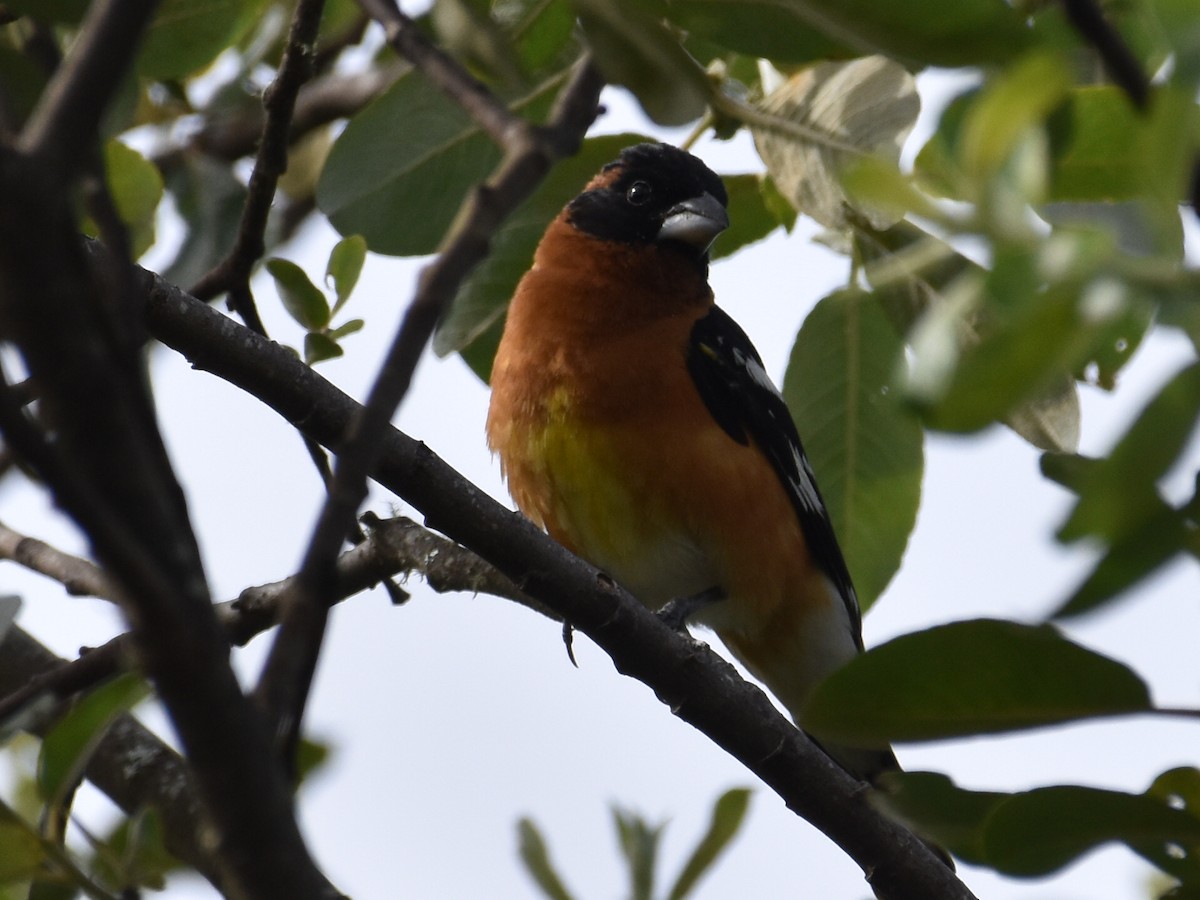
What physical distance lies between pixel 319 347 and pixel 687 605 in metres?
2.37

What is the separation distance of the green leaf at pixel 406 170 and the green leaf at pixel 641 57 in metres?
1.79

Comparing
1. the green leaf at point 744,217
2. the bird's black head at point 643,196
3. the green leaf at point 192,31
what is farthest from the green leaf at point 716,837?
the bird's black head at point 643,196

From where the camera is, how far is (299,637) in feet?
4.59

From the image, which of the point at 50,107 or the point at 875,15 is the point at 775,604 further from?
the point at 50,107

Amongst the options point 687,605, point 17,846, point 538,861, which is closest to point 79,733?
point 17,846

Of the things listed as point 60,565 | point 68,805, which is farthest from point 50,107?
point 60,565

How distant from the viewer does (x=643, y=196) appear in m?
5.89

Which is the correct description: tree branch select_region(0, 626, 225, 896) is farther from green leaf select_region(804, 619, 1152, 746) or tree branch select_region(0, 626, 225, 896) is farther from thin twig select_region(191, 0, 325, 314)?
green leaf select_region(804, 619, 1152, 746)

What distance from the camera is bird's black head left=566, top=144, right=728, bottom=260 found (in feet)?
18.5

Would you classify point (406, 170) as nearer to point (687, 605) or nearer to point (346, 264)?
point (346, 264)

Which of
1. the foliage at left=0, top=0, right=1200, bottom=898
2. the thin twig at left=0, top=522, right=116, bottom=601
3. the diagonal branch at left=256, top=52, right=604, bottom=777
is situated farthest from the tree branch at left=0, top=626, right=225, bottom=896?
the diagonal branch at left=256, top=52, right=604, bottom=777

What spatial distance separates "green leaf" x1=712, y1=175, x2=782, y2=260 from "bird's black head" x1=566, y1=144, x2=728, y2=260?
1.06 m

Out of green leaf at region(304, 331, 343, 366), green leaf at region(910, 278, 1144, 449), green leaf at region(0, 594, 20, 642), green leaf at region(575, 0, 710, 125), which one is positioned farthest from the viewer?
green leaf at region(304, 331, 343, 366)

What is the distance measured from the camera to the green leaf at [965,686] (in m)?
1.74
